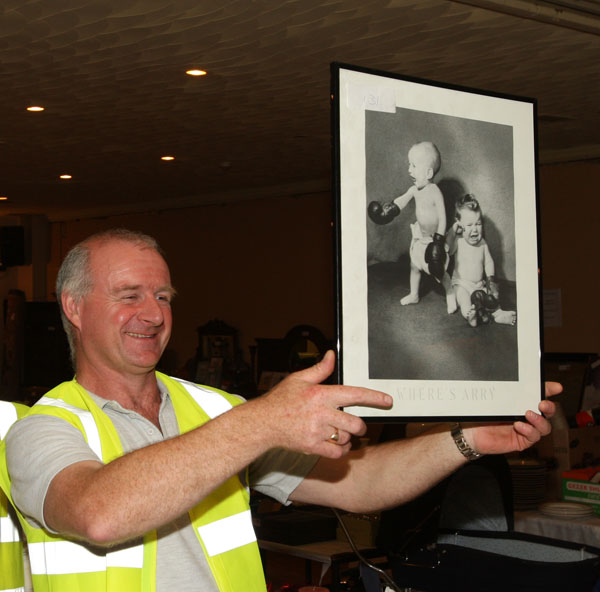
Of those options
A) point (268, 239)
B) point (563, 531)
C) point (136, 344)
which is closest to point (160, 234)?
point (268, 239)

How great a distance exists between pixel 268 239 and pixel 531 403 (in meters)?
9.01

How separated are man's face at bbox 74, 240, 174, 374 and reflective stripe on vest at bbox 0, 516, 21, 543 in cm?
35

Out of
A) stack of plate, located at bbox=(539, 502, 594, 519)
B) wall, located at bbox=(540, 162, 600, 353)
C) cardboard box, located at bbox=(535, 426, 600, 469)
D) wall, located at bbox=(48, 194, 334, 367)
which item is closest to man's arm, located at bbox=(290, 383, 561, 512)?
stack of plate, located at bbox=(539, 502, 594, 519)

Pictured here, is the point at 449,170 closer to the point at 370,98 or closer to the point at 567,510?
the point at 370,98

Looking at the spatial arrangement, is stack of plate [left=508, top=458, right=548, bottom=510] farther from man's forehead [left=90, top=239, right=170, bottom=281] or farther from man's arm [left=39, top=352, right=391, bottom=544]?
man's arm [left=39, top=352, right=391, bottom=544]

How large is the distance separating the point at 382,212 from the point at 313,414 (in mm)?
343

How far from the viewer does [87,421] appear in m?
1.74

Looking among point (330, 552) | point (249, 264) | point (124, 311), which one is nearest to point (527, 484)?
point (330, 552)

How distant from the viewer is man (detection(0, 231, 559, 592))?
1.33 m

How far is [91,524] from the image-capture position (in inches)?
52.3

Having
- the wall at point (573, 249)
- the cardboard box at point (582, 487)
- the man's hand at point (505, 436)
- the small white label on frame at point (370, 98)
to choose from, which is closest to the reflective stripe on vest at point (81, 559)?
the man's hand at point (505, 436)

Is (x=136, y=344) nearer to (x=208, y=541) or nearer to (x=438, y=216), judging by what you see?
(x=208, y=541)

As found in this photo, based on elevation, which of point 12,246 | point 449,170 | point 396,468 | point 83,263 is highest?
point 12,246

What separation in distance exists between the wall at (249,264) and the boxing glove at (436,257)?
26.3ft
